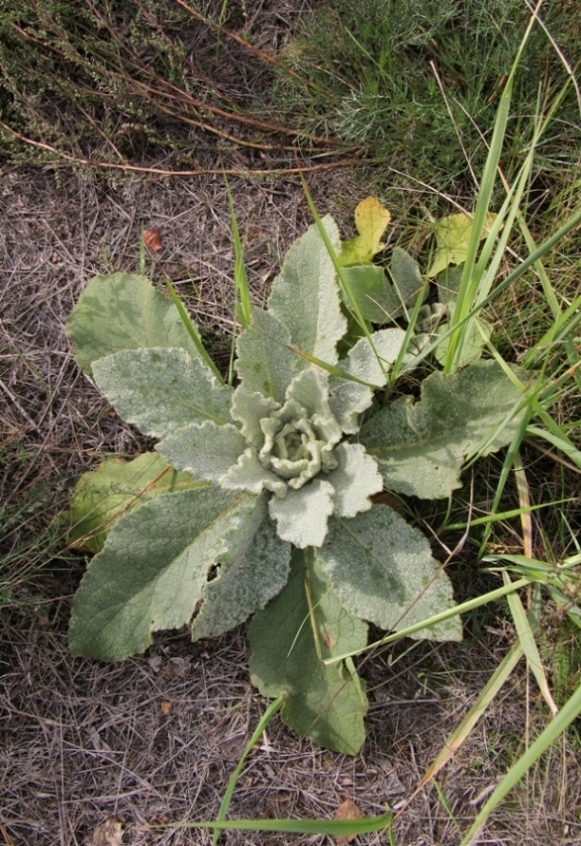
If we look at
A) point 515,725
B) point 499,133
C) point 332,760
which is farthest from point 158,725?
point 499,133

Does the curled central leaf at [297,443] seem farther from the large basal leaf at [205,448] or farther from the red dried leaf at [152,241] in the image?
the red dried leaf at [152,241]

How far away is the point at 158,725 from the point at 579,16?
2575 mm

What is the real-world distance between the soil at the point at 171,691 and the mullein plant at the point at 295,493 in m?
0.20

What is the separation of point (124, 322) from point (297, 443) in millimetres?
657

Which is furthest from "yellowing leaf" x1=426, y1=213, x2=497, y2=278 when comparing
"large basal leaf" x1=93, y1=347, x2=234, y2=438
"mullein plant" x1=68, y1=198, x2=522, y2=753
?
"large basal leaf" x1=93, y1=347, x2=234, y2=438

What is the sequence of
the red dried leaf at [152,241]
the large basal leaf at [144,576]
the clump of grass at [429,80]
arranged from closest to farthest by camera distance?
the large basal leaf at [144,576] < the clump of grass at [429,80] < the red dried leaf at [152,241]

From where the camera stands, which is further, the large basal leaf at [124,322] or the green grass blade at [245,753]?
the large basal leaf at [124,322]

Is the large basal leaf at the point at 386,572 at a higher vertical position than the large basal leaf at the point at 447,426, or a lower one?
lower

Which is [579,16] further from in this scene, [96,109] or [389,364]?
[96,109]

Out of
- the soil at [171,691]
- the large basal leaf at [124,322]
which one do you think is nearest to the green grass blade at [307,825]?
the soil at [171,691]

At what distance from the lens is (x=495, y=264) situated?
1917mm

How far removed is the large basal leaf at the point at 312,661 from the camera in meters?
2.00

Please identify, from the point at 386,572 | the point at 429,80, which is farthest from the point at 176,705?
the point at 429,80

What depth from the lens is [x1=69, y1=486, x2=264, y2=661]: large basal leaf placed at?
77.3 inches
